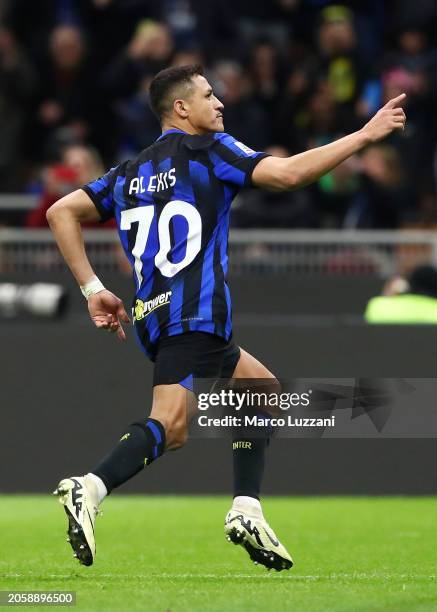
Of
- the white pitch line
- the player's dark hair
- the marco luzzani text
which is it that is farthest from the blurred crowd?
the white pitch line

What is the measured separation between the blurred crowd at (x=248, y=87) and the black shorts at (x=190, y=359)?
6754 millimetres

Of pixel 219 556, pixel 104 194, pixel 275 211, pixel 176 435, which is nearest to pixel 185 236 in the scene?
pixel 104 194

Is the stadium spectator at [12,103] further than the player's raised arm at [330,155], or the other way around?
the stadium spectator at [12,103]

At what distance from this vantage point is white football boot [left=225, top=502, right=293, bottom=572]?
6582 millimetres

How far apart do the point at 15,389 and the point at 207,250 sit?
17.7 ft

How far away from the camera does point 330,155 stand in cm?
639

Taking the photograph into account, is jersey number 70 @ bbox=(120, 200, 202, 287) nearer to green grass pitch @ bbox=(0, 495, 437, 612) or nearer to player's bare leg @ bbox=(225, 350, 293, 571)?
player's bare leg @ bbox=(225, 350, 293, 571)

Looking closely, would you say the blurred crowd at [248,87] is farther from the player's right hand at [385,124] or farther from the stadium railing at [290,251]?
the player's right hand at [385,124]

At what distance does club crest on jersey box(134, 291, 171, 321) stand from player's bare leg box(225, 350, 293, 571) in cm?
47

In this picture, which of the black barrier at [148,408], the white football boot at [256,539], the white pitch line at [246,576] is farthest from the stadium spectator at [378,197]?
the white football boot at [256,539]

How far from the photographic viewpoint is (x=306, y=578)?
6.59 m

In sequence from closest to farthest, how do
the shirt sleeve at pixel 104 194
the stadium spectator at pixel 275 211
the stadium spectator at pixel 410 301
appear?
the shirt sleeve at pixel 104 194 < the stadium spectator at pixel 410 301 < the stadium spectator at pixel 275 211

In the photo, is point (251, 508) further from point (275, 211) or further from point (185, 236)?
point (275, 211)

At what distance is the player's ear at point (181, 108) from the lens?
688 centimetres
